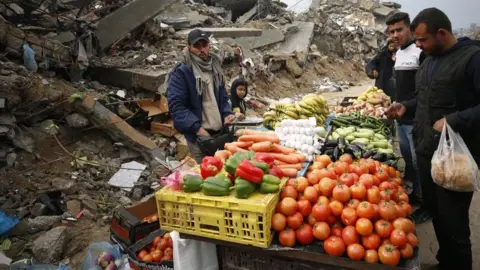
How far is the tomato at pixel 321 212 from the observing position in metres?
2.38

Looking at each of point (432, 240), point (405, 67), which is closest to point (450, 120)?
point (405, 67)

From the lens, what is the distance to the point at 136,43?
33.0 ft

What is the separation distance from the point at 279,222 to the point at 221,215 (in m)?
0.40

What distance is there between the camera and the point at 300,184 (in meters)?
2.59

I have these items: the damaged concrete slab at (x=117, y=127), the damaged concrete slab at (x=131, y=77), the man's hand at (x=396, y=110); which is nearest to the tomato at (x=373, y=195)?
the man's hand at (x=396, y=110)

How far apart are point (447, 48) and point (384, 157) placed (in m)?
1.22

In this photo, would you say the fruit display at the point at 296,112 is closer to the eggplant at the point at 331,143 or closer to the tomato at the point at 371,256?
the eggplant at the point at 331,143

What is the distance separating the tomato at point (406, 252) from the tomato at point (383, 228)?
113mm

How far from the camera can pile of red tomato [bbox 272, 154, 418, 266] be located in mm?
2205

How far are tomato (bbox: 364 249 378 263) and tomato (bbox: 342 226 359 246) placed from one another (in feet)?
0.34

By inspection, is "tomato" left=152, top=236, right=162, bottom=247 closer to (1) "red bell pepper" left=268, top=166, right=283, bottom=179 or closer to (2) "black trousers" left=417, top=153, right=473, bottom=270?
(1) "red bell pepper" left=268, top=166, right=283, bottom=179

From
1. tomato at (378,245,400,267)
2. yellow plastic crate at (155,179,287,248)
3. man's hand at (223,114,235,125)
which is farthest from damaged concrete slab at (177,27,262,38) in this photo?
tomato at (378,245,400,267)

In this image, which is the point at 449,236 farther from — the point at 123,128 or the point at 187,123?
the point at 123,128

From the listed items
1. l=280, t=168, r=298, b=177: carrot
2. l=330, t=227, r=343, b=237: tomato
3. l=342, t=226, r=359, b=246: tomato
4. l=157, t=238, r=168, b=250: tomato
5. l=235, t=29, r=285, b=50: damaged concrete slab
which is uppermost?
l=280, t=168, r=298, b=177: carrot
